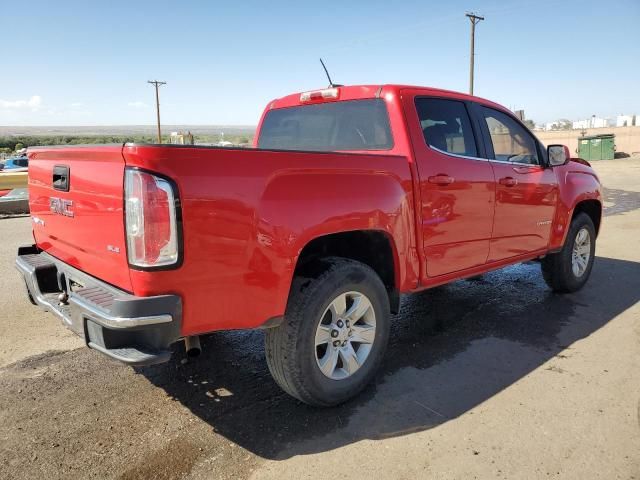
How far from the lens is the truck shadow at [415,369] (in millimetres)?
2852

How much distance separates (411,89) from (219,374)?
249 cm

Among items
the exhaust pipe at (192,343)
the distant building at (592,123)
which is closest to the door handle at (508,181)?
the exhaust pipe at (192,343)

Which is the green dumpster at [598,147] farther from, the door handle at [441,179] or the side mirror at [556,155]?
the door handle at [441,179]

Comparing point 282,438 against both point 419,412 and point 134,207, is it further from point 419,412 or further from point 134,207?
point 134,207

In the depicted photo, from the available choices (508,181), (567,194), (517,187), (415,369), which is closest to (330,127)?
(508,181)

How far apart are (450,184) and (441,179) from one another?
0.11 m

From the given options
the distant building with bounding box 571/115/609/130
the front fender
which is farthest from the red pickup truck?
the distant building with bounding box 571/115/609/130

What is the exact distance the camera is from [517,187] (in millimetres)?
4328

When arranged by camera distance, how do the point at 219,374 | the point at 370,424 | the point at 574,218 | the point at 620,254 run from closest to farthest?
the point at 370,424 < the point at 219,374 < the point at 574,218 < the point at 620,254

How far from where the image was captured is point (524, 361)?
12.3 feet

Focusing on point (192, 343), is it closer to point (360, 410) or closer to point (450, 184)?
point (360, 410)

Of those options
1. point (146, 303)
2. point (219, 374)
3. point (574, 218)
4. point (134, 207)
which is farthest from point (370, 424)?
point (574, 218)

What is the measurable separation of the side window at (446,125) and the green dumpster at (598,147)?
42.3 meters

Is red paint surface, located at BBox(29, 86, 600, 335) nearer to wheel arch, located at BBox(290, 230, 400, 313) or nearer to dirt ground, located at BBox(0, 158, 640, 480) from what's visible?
wheel arch, located at BBox(290, 230, 400, 313)
